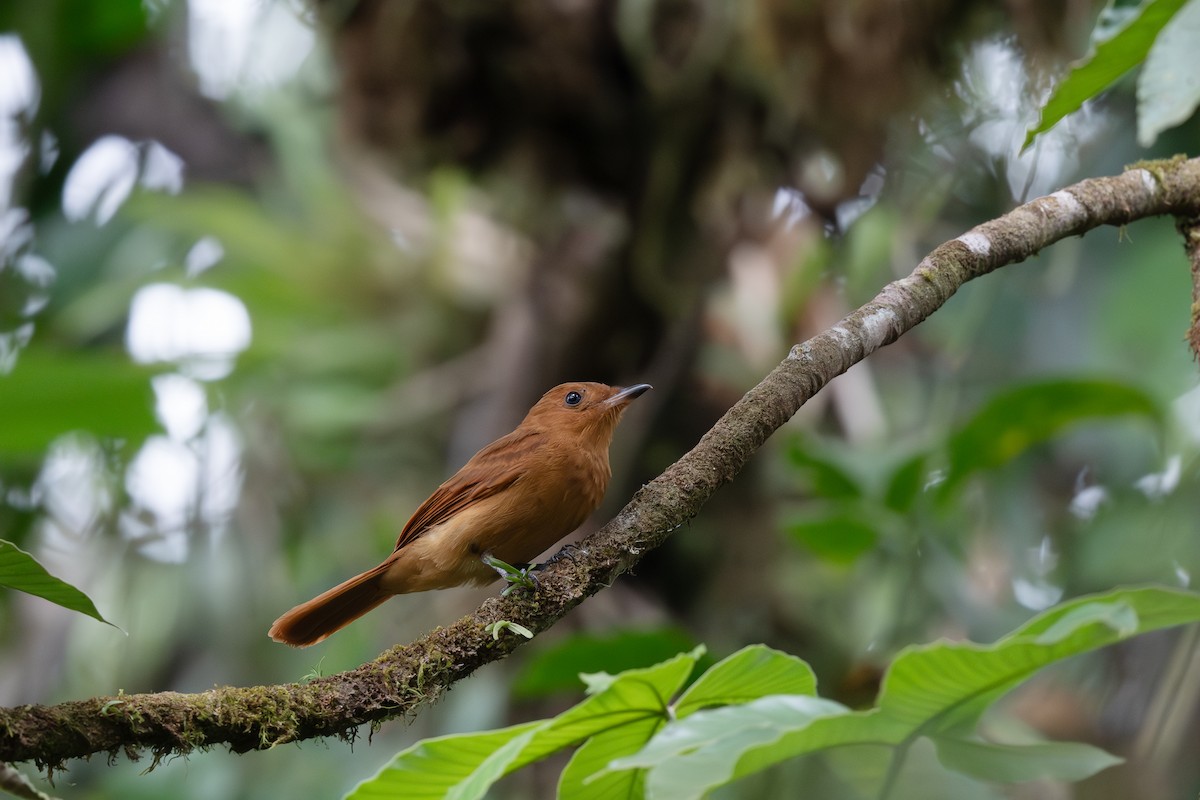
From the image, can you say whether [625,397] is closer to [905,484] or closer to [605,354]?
[905,484]

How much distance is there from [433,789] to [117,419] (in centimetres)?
221

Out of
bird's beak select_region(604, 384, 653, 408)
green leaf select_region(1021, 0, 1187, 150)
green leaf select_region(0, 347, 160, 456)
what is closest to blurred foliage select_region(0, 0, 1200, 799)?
bird's beak select_region(604, 384, 653, 408)

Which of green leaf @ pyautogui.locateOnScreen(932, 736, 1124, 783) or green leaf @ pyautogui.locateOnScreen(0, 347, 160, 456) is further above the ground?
green leaf @ pyautogui.locateOnScreen(0, 347, 160, 456)

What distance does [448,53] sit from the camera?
17.9ft

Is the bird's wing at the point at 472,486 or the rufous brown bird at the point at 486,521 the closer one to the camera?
the rufous brown bird at the point at 486,521

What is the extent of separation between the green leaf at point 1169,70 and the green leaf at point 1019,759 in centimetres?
78

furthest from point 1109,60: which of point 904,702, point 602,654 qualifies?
point 602,654

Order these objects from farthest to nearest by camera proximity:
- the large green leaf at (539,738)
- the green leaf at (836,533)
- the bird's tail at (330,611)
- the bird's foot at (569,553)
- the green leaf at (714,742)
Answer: the green leaf at (836,533)
the bird's tail at (330,611)
the bird's foot at (569,553)
the large green leaf at (539,738)
the green leaf at (714,742)

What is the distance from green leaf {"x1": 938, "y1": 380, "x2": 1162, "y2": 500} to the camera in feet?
12.0

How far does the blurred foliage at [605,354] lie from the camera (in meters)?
4.30

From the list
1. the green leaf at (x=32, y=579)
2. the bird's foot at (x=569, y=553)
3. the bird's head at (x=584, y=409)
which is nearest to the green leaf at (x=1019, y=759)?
the bird's foot at (x=569, y=553)

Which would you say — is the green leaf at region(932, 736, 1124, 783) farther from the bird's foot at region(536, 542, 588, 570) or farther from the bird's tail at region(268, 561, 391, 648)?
the bird's tail at region(268, 561, 391, 648)

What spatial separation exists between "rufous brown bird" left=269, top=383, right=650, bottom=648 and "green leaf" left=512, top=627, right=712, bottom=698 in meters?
0.84

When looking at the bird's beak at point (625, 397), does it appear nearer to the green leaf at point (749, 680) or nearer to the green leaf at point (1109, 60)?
the green leaf at point (1109, 60)
